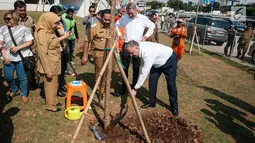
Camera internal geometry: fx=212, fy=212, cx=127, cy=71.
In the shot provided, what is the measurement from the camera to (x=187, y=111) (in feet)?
16.3

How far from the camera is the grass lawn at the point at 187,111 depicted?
3.73m

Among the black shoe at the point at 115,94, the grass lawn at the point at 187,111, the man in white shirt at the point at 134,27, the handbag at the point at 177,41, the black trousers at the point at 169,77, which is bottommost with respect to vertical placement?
the grass lawn at the point at 187,111

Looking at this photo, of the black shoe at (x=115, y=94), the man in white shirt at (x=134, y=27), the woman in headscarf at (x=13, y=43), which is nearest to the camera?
the woman in headscarf at (x=13, y=43)

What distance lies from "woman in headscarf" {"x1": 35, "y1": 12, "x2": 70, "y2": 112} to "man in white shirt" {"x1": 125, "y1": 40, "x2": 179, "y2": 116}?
147 centimetres

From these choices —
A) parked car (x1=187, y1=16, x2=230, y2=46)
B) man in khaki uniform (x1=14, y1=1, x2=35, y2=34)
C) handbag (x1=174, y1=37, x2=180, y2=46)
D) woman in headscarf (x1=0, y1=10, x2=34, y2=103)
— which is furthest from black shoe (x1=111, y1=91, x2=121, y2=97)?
parked car (x1=187, y1=16, x2=230, y2=46)

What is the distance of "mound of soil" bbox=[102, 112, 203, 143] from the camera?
3.67 meters

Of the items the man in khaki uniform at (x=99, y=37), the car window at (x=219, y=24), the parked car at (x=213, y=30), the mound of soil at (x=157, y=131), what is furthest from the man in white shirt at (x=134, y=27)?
the car window at (x=219, y=24)

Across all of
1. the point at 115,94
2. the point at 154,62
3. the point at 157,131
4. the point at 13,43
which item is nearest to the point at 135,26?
the point at 154,62

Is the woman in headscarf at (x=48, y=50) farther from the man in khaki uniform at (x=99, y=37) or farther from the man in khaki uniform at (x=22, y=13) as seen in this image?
the man in khaki uniform at (x=22, y=13)

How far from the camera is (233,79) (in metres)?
8.00

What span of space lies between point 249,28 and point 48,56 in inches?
435

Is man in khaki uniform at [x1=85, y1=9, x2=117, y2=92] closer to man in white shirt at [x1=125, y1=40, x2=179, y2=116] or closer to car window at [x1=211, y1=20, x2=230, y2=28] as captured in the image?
man in white shirt at [x1=125, y1=40, x2=179, y2=116]

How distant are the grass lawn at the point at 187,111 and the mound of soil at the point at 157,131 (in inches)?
12.0

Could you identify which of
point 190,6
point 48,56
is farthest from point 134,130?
point 190,6
